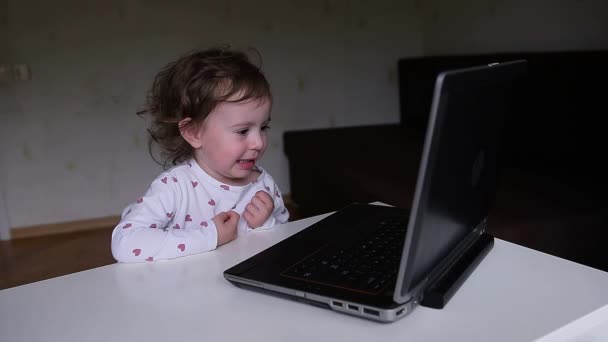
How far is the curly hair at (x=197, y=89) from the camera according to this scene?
1.07 metres

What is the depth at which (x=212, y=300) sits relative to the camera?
66 centimetres

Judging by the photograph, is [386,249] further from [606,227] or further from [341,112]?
[341,112]

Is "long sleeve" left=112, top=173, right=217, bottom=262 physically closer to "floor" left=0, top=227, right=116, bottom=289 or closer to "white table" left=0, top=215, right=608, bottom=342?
"white table" left=0, top=215, right=608, bottom=342

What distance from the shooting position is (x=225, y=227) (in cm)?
88

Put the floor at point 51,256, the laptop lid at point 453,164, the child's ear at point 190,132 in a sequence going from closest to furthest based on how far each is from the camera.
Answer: the laptop lid at point 453,164
the child's ear at point 190,132
the floor at point 51,256

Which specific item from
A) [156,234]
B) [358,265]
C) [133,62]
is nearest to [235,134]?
[156,234]

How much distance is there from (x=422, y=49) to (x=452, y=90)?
10.5 ft

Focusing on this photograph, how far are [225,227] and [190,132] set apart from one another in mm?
318

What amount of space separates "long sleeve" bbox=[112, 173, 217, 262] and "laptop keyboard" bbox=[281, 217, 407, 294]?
0.67 ft

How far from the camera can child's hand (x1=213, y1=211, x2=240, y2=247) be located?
870mm

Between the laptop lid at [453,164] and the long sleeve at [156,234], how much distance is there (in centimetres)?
38

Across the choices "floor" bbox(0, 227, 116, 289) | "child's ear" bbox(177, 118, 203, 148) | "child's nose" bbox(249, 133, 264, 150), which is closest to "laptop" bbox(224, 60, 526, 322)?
"child's nose" bbox(249, 133, 264, 150)

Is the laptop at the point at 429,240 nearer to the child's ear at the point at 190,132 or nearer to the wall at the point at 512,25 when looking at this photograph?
the child's ear at the point at 190,132

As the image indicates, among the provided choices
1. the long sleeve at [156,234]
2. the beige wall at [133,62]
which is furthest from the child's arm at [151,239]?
the beige wall at [133,62]
